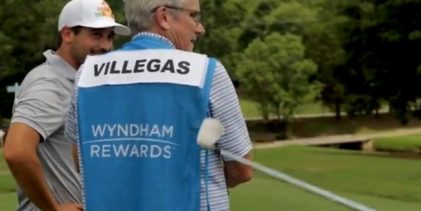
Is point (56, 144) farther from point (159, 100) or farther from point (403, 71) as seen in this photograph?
point (403, 71)

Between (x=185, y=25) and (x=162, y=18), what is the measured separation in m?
0.07

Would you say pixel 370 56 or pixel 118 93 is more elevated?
pixel 118 93

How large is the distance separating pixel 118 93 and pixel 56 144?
0.76 metres

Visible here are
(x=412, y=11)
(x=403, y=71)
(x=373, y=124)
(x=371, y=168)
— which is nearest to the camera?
(x=371, y=168)

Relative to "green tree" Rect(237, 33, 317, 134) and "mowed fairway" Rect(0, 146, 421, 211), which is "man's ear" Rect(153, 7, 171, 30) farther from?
"green tree" Rect(237, 33, 317, 134)

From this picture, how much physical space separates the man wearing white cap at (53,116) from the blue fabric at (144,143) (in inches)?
17.7

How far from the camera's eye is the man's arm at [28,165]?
144 inches

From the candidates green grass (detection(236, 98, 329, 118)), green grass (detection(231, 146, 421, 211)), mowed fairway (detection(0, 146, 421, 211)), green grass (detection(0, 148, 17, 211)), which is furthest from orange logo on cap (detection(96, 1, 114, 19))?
green grass (detection(236, 98, 329, 118))

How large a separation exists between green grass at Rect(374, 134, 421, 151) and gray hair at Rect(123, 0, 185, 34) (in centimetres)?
3843

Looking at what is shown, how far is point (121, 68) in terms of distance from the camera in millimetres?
3279

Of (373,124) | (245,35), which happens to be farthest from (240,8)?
(373,124)

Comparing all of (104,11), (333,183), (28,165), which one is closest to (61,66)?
(104,11)

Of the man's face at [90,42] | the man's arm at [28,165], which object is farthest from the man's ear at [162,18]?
the man's face at [90,42]

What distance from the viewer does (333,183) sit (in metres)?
18.3
